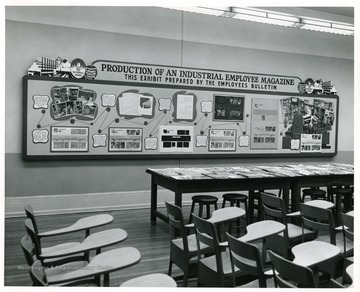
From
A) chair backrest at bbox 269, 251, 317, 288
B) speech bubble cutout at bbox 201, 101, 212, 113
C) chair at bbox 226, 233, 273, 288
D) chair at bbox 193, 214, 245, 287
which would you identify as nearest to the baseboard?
speech bubble cutout at bbox 201, 101, 212, 113

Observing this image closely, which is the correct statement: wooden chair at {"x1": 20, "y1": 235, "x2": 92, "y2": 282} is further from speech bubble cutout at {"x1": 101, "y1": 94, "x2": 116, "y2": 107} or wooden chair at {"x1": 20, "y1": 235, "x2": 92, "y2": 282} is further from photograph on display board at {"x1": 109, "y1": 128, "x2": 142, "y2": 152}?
speech bubble cutout at {"x1": 101, "y1": 94, "x2": 116, "y2": 107}

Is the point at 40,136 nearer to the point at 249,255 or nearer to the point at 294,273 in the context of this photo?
the point at 249,255

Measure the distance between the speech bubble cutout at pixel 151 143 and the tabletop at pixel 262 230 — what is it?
3.60m

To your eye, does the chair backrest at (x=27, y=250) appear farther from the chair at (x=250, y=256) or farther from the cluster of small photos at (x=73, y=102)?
the cluster of small photos at (x=73, y=102)

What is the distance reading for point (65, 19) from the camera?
217 inches

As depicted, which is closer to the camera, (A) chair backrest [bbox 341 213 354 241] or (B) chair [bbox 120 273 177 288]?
(B) chair [bbox 120 273 177 288]

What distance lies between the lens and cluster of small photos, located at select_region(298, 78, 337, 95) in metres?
7.25

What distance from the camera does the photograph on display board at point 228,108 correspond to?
653cm

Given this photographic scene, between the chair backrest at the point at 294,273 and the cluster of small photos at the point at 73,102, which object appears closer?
the chair backrest at the point at 294,273

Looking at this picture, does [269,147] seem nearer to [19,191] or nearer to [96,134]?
A: [96,134]

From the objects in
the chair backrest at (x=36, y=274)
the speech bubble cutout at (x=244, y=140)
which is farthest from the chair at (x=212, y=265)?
the speech bubble cutout at (x=244, y=140)

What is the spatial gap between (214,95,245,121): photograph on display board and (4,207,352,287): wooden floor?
1.75 meters

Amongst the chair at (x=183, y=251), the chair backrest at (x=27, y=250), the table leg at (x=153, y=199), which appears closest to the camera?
the chair backrest at (x=27, y=250)

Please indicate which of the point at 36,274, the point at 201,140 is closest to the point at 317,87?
the point at 201,140
